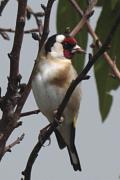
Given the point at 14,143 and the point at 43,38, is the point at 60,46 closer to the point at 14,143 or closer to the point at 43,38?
the point at 14,143

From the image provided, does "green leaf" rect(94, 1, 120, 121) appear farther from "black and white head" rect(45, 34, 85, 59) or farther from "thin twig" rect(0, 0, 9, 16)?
"black and white head" rect(45, 34, 85, 59)

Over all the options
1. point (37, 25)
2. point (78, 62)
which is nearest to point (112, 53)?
point (78, 62)

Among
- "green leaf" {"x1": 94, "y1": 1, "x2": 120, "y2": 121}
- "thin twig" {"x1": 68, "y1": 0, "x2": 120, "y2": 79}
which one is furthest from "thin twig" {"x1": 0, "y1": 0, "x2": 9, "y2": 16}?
"green leaf" {"x1": 94, "y1": 1, "x2": 120, "y2": 121}

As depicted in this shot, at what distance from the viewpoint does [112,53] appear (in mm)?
2184

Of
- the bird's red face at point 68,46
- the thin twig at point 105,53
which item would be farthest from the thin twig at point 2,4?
the bird's red face at point 68,46

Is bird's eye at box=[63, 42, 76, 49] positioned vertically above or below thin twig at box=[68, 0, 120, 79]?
above

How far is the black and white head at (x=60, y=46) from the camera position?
275 centimetres

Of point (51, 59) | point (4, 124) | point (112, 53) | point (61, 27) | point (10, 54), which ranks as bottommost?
point (4, 124)

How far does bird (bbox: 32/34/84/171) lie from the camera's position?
248 centimetres

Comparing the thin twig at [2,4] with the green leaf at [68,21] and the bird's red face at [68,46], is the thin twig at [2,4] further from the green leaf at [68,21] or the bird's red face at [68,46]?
the bird's red face at [68,46]

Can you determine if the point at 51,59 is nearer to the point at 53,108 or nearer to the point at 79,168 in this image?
the point at 53,108

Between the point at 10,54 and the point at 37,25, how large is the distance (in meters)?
0.45

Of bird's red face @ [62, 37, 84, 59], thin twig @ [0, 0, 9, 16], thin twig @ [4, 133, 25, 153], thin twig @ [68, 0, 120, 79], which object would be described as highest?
bird's red face @ [62, 37, 84, 59]

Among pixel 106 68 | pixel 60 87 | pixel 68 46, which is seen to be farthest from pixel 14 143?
pixel 68 46
